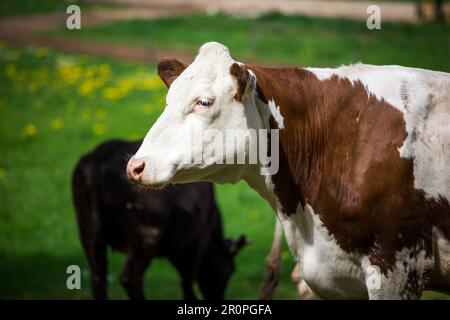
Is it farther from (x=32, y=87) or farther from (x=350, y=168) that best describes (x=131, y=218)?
(x=32, y=87)

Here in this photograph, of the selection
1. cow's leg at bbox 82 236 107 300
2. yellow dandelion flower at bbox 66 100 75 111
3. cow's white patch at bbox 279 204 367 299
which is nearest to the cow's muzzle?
cow's white patch at bbox 279 204 367 299

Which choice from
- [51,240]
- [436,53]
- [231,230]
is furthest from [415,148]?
[436,53]

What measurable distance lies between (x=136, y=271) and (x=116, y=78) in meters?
16.3

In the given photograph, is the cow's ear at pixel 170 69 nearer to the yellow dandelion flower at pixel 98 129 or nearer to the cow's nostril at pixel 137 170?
the cow's nostril at pixel 137 170

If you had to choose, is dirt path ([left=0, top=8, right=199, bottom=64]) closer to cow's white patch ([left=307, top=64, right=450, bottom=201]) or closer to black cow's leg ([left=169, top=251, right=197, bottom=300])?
black cow's leg ([left=169, top=251, right=197, bottom=300])

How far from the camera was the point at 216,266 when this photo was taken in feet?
37.8

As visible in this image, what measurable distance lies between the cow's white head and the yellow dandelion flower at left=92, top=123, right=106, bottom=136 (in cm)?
1626

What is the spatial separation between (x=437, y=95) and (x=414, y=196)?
72cm

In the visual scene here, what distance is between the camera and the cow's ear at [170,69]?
5.82m

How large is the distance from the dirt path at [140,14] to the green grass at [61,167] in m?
1.42

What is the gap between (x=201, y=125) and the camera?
17.7 feet

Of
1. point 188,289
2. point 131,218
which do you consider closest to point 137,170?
point 131,218

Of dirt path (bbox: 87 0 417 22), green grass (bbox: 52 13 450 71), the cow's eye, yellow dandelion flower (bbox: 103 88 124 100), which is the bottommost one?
yellow dandelion flower (bbox: 103 88 124 100)

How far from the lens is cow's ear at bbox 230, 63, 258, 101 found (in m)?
5.34
